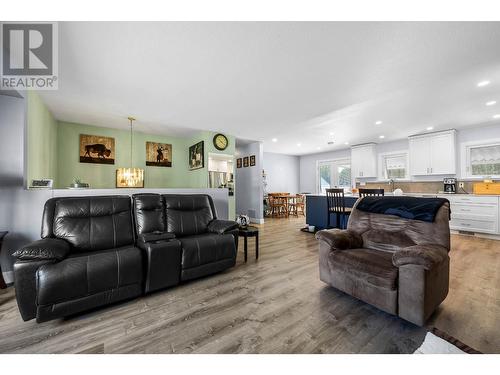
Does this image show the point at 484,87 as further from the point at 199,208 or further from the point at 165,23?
the point at 199,208

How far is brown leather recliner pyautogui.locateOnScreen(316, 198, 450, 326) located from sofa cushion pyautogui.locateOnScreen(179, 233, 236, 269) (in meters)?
1.14

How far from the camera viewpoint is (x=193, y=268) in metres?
2.33

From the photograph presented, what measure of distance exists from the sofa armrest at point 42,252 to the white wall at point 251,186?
199 inches

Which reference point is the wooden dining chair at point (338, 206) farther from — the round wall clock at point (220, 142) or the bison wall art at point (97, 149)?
the bison wall art at point (97, 149)

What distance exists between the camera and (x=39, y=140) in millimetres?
3195

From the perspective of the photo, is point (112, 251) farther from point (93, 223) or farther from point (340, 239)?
point (340, 239)

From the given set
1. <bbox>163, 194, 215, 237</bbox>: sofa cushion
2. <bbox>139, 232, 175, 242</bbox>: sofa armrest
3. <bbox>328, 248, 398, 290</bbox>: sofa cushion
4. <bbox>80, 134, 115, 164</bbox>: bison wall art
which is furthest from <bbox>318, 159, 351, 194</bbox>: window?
<bbox>80, 134, 115, 164</bbox>: bison wall art

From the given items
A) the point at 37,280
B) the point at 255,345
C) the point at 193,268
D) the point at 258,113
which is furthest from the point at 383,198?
the point at 37,280

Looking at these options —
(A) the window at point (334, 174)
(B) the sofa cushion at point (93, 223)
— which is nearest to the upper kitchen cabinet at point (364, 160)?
(A) the window at point (334, 174)

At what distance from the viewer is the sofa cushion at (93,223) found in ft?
7.00

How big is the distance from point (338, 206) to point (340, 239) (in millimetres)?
2357

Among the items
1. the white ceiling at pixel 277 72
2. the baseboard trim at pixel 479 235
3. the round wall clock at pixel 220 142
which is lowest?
the baseboard trim at pixel 479 235

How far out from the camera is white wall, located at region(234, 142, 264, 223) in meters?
6.45

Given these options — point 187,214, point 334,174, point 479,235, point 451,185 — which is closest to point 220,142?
point 187,214
